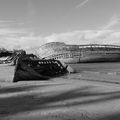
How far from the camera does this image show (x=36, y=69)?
12133 mm

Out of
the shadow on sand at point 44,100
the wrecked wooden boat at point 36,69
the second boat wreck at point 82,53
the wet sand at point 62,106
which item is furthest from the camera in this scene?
the second boat wreck at point 82,53

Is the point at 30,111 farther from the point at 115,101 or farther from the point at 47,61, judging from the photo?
the point at 47,61

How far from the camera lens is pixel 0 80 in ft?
34.5

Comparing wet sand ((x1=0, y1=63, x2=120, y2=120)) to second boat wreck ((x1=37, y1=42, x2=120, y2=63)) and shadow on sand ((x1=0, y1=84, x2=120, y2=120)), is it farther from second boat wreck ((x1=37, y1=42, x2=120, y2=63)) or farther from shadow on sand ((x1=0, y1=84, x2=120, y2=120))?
second boat wreck ((x1=37, y1=42, x2=120, y2=63))

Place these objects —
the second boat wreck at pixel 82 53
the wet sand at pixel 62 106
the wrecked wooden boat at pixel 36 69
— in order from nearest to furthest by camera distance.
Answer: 1. the wet sand at pixel 62 106
2. the wrecked wooden boat at pixel 36 69
3. the second boat wreck at pixel 82 53

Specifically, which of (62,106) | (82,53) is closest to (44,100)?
(62,106)

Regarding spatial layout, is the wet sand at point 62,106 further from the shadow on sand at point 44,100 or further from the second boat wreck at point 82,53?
the second boat wreck at point 82,53

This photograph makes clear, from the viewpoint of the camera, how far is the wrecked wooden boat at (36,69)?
10.6 metres

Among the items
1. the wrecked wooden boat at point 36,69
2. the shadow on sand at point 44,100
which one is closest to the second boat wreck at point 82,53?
the wrecked wooden boat at point 36,69

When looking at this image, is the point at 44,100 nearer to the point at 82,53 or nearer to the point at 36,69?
the point at 36,69

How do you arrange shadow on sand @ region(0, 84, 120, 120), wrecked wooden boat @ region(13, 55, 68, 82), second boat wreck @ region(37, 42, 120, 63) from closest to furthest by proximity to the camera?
shadow on sand @ region(0, 84, 120, 120) → wrecked wooden boat @ region(13, 55, 68, 82) → second boat wreck @ region(37, 42, 120, 63)

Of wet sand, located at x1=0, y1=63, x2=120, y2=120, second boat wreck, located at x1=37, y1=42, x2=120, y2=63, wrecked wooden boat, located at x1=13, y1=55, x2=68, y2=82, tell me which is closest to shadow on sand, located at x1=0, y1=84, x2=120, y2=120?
wet sand, located at x1=0, y1=63, x2=120, y2=120

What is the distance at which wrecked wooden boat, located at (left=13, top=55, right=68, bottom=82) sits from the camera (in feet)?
34.9

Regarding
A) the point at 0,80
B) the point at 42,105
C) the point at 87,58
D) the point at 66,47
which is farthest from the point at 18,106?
the point at 66,47
